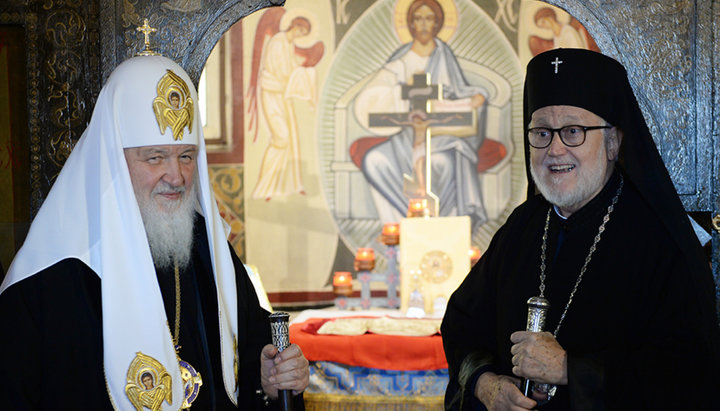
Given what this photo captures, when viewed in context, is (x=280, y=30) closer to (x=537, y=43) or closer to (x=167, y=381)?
(x=537, y=43)

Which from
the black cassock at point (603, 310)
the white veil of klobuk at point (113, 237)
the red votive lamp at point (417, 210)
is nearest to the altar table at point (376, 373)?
the red votive lamp at point (417, 210)

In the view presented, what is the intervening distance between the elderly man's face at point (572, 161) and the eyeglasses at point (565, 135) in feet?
0.05

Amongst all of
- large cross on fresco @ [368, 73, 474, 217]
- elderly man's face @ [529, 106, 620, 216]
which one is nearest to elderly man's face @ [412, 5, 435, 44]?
large cross on fresco @ [368, 73, 474, 217]

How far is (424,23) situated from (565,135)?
5.07 metres

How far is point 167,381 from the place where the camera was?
2.56 metres

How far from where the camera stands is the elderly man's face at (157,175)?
2697mm

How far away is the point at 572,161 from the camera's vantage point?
2688mm

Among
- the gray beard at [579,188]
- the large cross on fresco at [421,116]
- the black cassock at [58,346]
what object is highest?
the large cross on fresco at [421,116]

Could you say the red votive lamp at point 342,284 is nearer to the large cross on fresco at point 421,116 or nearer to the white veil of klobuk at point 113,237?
the large cross on fresco at point 421,116

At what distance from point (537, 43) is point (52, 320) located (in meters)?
6.05

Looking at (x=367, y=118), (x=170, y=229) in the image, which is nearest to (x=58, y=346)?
(x=170, y=229)

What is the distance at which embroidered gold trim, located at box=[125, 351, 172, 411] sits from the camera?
2.50m

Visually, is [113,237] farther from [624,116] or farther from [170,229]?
[624,116]

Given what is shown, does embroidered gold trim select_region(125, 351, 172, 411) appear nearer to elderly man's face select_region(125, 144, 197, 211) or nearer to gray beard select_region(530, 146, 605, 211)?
elderly man's face select_region(125, 144, 197, 211)
